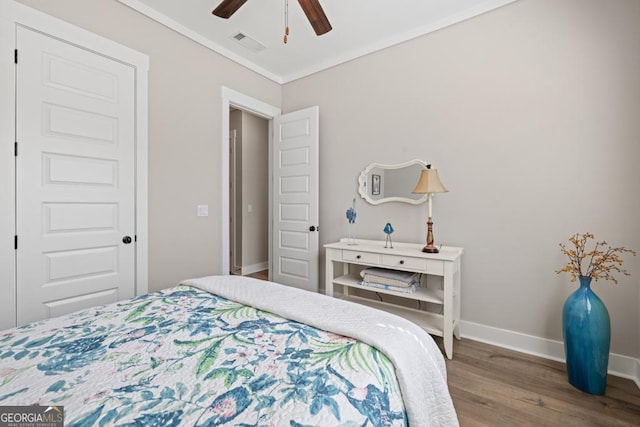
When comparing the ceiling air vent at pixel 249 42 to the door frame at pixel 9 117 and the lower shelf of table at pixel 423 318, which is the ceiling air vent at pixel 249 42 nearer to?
the door frame at pixel 9 117

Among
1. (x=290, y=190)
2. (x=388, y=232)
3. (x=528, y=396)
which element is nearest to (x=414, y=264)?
(x=388, y=232)

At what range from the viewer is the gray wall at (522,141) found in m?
1.96

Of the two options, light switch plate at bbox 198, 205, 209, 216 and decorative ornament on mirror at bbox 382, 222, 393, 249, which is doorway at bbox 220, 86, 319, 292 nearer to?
light switch plate at bbox 198, 205, 209, 216

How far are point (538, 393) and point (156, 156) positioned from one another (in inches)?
126

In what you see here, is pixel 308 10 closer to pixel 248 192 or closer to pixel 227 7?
pixel 227 7

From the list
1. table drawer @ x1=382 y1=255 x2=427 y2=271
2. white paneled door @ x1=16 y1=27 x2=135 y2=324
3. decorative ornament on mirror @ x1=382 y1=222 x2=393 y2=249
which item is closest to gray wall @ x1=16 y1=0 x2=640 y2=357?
decorative ornament on mirror @ x1=382 y1=222 x2=393 y2=249

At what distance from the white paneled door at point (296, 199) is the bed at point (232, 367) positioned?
1912 millimetres

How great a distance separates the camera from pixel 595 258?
6.66ft

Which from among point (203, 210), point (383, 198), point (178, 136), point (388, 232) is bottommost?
point (388, 232)

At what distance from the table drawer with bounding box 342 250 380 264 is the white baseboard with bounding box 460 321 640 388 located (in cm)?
93

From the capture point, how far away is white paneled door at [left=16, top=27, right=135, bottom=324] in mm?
1858

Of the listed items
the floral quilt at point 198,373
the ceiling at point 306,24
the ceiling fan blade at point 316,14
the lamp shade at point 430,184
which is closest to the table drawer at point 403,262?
the lamp shade at point 430,184

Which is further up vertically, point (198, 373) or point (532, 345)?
point (198, 373)

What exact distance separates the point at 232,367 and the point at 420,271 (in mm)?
1753
